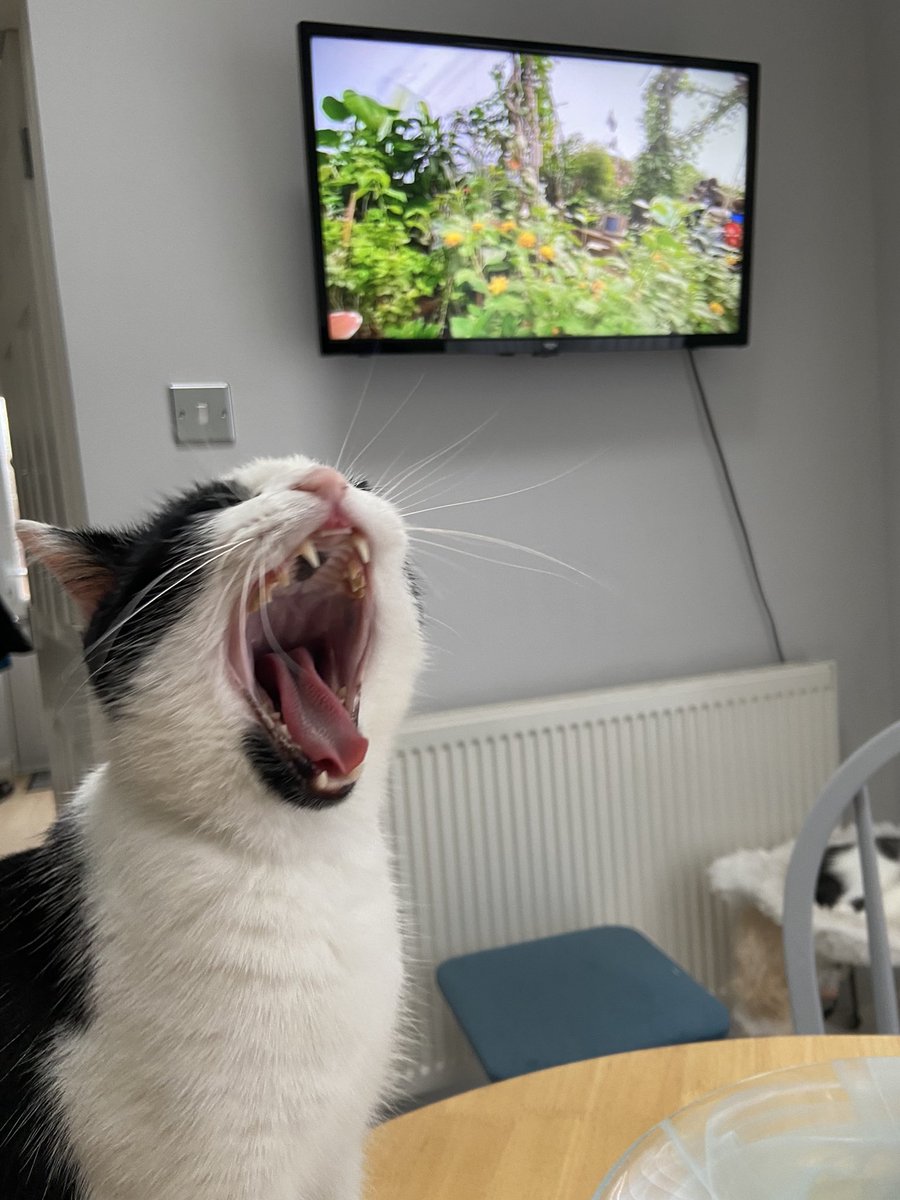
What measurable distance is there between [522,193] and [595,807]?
1.15 metres

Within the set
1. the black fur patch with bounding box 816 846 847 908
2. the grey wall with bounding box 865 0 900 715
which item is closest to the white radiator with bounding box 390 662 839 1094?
the black fur patch with bounding box 816 846 847 908

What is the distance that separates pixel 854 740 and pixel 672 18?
63.8 inches

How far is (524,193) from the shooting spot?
60.9 inches

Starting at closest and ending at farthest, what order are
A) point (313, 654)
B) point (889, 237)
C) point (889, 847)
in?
point (313, 654) → point (889, 847) → point (889, 237)

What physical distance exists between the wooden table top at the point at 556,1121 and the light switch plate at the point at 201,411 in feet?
3.72

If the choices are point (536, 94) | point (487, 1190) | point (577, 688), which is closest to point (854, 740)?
point (577, 688)

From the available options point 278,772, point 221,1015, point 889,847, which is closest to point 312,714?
point 278,772

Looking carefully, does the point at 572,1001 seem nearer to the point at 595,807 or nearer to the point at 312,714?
the point at 595,807

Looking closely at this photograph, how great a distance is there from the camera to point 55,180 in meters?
1.39

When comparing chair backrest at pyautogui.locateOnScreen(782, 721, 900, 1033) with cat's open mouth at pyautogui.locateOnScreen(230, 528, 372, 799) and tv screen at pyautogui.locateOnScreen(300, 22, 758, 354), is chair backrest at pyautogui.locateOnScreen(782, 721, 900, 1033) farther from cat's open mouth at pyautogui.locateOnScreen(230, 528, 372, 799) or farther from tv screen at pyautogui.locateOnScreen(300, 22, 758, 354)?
tv screen at pyautogui.locateOnScreen(300, 22, 758, 354)

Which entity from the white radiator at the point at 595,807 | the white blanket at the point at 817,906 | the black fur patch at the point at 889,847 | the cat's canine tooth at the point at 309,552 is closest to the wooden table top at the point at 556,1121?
the cat's canine tooth at the point at 309,552

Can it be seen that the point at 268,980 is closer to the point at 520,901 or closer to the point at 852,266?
the point at 520,901

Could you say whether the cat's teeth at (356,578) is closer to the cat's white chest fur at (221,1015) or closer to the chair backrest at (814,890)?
the cat's white chest fur at (221,1015)

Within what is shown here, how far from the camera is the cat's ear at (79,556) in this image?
0.53 meters
